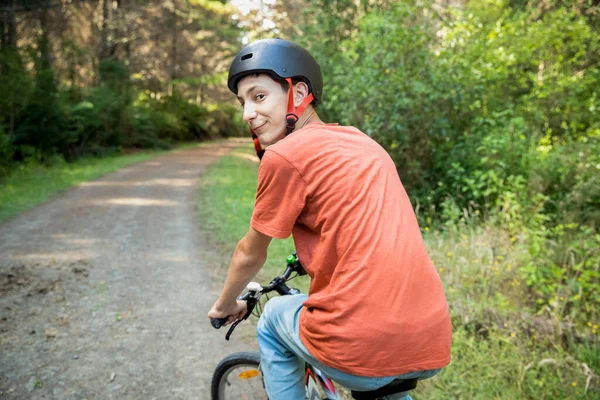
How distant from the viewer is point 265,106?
211cm

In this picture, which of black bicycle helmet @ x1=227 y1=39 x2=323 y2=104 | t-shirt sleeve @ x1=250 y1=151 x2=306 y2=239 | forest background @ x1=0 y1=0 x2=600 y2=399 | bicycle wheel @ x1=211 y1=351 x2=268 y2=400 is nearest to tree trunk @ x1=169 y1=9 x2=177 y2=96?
forest background @ x1=0 y1=0 x2=600 y2=399

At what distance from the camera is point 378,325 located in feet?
5.43

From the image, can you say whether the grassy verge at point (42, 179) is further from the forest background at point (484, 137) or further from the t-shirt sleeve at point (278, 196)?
the t-shirt sleeve at point (278, 196)

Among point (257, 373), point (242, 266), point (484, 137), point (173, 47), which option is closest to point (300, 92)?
point (242, 266)

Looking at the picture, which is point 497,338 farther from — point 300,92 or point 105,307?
point 105,307

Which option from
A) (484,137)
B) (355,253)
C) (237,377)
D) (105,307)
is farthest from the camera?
(484,137)

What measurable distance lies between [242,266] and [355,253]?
589 millimetres

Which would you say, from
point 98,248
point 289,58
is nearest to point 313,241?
point 289,58

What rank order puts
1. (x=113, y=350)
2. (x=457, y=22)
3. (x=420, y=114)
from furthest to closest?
(x=457, y=22), (x=420, y=114), (x=113, y=350)

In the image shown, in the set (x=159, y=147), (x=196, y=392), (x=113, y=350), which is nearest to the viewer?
(x=196, y=392)

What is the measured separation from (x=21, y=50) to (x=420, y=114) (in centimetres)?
1373

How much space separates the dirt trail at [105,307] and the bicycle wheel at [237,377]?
662mm

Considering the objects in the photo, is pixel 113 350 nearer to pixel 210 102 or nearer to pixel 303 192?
pixel 303 192

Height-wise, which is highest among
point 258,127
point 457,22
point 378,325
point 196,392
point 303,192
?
point 457,22
